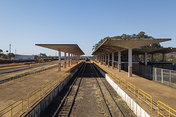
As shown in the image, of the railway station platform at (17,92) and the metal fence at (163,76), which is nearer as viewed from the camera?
the railway station platform at (17,92)

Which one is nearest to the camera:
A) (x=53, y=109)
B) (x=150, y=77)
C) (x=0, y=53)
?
(x=53, y=109)

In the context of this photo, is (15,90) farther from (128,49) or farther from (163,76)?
(128,49)

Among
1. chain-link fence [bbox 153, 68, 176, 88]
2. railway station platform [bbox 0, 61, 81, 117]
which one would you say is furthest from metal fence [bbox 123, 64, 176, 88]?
railway station platform [bbox 0, 61, 81, 117]

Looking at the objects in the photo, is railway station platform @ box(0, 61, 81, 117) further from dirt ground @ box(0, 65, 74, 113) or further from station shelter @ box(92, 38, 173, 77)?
station shelter @ box(92, 38, 173, 77)

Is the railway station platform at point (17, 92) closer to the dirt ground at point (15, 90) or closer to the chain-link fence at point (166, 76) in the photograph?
the dirt ground at point (15, 90)

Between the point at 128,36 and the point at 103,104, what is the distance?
7076 cm

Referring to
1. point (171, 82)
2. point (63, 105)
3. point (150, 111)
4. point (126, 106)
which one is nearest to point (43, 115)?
point (63, 105)

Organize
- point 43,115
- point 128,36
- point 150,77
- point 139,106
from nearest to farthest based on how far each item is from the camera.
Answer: point 139,106
point 43,115
point 150,77
point 128,36

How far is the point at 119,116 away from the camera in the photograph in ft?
28.1

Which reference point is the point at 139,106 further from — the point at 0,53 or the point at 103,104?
the point at 0,53

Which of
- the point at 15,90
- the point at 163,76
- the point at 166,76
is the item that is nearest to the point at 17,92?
the point at 15,90

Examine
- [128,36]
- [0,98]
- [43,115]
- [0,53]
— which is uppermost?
[128,36]

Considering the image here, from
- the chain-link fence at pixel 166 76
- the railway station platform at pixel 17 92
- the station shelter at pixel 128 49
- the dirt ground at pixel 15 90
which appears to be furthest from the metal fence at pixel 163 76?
the dirt ground at pixel 15 90

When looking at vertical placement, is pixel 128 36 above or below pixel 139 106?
above
